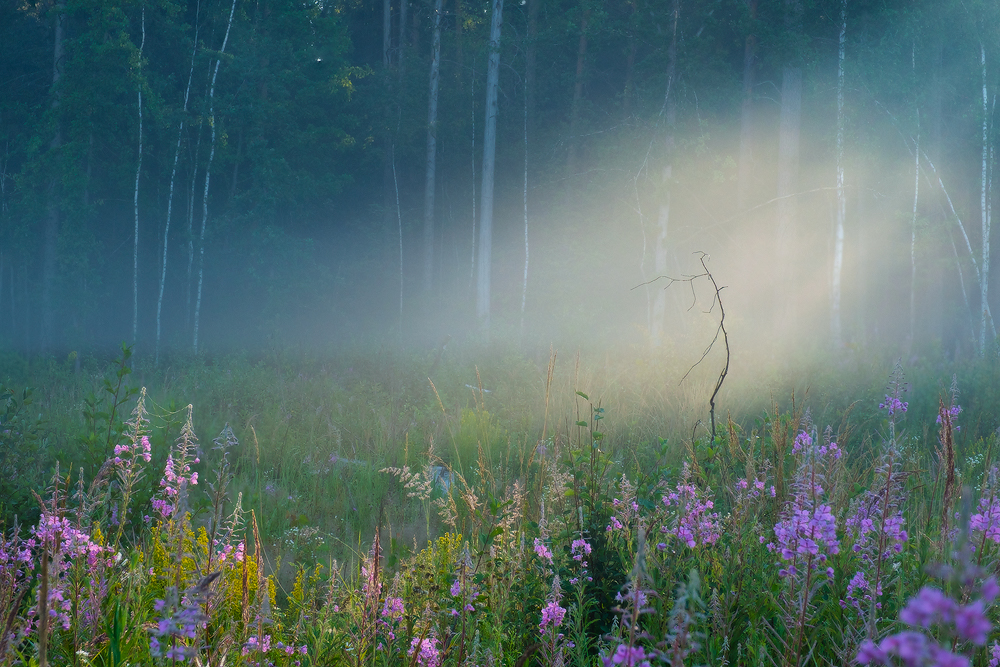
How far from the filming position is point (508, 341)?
1517cm

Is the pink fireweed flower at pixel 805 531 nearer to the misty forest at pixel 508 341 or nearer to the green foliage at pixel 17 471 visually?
the misty forest at pixel 508 341

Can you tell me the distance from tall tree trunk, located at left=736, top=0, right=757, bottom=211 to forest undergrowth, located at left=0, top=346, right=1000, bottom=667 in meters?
12.1

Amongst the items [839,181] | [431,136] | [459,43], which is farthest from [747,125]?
[459,43]

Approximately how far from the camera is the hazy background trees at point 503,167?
52.2 feet

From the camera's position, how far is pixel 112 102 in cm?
2123

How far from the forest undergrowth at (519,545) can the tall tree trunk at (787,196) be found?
8135 mm

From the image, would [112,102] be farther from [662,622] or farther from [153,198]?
[662,622]

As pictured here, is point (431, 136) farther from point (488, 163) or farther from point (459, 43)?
point (488, 163)

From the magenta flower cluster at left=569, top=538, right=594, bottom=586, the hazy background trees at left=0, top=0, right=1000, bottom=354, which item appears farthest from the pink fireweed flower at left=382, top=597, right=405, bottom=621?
the hazy background trees at left=0, top=0, right=1000, bottom=354

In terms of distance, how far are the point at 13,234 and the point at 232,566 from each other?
94.7ft

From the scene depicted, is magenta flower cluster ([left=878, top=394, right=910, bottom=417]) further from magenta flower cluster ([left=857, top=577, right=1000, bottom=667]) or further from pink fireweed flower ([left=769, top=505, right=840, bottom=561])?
magenta flower cluster ([left=857, top=577, right=1000, bottom=667])

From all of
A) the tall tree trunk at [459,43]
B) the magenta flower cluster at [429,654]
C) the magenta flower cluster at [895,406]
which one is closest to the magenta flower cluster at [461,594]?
the magenta flower cluster at [429,654]

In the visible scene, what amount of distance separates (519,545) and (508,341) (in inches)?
479

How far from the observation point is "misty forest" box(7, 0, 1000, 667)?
85.3 inches
